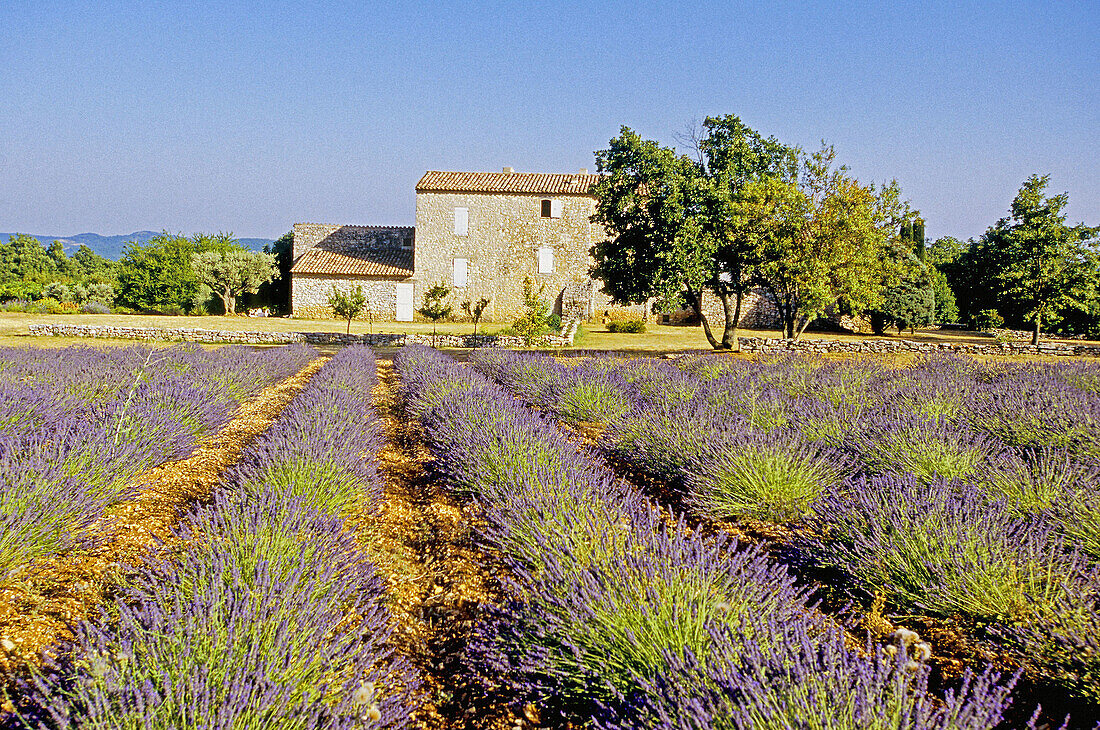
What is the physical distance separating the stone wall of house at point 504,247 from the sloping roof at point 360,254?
1.45 meters

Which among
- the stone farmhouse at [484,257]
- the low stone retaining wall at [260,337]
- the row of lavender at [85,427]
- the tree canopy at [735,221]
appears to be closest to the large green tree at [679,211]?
the tree canopy at [735,221]

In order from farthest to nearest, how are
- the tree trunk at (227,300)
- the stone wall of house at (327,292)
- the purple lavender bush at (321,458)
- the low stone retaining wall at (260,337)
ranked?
the tree trunk at (227,300) < the stone wall of house at (327,292) < the low stone retaining wall at (260,337) < the purple lavender bush at (321,458)

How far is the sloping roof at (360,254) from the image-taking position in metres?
24.3

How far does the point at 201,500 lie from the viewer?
3639mm

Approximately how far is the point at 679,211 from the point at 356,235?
1819 centimetres

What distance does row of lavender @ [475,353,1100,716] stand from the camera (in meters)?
2.05

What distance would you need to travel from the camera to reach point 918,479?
3342 mm

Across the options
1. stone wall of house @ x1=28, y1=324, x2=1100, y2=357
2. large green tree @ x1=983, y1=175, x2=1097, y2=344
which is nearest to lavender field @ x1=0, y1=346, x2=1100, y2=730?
stone wall of house @ x1=28, y1=324, x2=1100, y2=357

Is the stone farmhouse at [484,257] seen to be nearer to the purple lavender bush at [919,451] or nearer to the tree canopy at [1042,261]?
the tree canopy at [1042,261]

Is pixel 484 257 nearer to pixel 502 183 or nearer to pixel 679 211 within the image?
pixel 502 183

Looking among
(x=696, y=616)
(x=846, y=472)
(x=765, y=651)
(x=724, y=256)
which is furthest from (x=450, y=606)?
(x=724, y=256)

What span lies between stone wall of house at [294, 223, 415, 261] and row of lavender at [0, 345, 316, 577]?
1845cm

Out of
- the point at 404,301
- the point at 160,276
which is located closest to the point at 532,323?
the point at 404,301

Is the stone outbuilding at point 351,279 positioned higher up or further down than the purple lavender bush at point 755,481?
higher up
